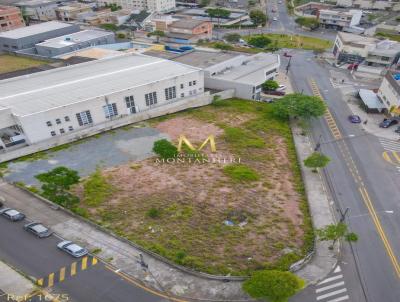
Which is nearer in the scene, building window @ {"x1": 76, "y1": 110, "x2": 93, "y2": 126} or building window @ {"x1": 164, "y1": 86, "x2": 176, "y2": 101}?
building window @ {"x1": 76, "y1": 110, "x2": 93, "y2": 126}

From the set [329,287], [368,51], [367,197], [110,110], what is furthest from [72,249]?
[368,51]

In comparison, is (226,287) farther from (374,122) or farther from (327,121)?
(374,122)

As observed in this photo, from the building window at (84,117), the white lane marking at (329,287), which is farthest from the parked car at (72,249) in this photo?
the building window at (84,117)

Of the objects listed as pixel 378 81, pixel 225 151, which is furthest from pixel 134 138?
pixel 378 81

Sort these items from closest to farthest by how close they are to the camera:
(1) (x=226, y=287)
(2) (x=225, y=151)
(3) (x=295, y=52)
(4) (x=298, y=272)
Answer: (1) (x=226, y=287), (4) (x=298, y=272), (2) (x=225, y=151), (3) (x=295, y=52)

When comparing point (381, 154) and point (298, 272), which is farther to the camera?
point (381, 154)

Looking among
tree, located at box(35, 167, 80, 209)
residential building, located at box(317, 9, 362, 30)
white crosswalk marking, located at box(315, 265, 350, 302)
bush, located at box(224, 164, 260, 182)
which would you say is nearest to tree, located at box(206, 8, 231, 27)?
residential building, located at box(317, 9, 362, 30)

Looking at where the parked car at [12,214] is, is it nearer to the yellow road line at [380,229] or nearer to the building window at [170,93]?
the building window at [170,93]

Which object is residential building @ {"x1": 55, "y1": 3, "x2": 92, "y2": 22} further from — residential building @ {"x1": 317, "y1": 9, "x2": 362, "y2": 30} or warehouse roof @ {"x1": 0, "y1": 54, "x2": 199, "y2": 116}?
residential building @ {"x1": 317, "y1": 9, "x2": 362, "y2": 30}
